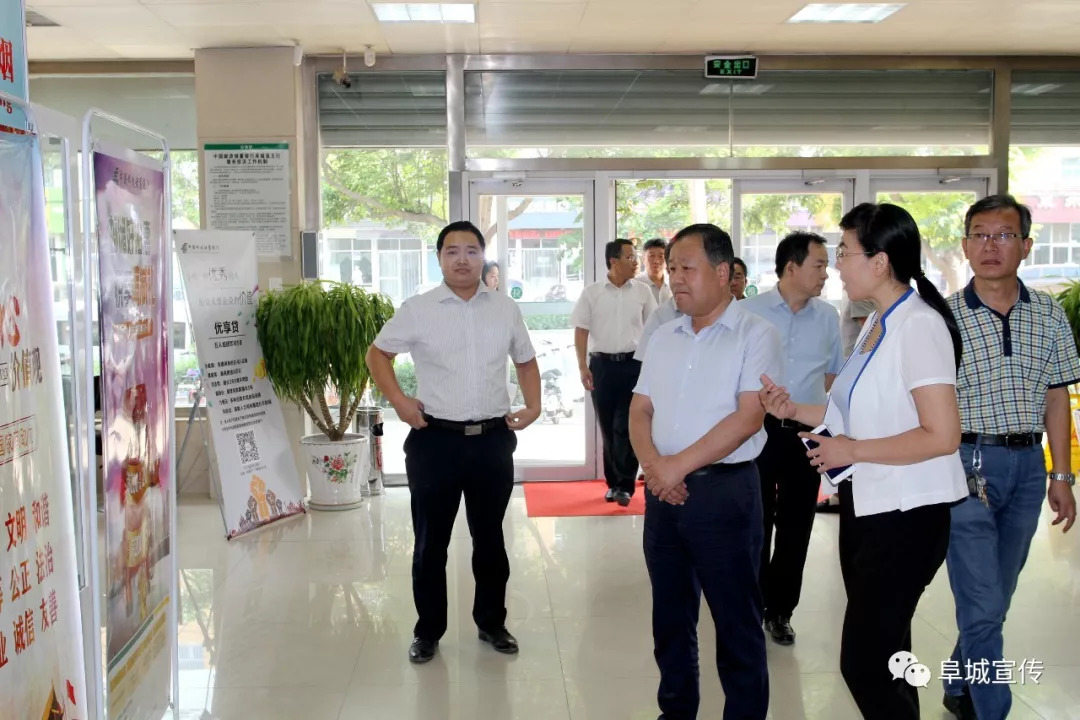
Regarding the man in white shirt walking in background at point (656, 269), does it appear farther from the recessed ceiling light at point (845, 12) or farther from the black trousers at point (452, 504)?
the black trousers at point (452, 504)

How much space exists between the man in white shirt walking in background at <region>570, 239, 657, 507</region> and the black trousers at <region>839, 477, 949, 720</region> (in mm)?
3816

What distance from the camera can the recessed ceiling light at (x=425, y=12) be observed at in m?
5.47

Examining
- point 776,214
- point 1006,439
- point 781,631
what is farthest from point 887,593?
point 776,214

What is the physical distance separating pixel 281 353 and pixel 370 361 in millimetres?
2333

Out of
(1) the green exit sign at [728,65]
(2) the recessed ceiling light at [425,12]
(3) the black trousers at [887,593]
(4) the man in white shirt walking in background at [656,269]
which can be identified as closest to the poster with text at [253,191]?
(2) the recessed ceiling light at [425,12]

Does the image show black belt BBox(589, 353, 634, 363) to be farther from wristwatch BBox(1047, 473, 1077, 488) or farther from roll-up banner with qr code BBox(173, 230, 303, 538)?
wristwatch BBox(1047, 473, 1077, 488)

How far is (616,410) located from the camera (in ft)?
19.9

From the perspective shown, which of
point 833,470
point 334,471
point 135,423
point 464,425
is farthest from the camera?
point 334,471

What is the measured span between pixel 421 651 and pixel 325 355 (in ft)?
8.52

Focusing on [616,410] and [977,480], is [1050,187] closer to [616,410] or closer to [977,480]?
[616,410]

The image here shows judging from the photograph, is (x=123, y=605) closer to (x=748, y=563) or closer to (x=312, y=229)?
(x=748, y=563)

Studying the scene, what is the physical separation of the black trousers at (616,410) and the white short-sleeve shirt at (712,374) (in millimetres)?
3285

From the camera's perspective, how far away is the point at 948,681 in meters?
3.10

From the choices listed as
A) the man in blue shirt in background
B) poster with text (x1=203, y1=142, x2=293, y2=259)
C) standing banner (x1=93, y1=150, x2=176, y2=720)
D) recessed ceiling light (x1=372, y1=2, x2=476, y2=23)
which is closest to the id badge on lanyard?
the man in blue shirt in background
